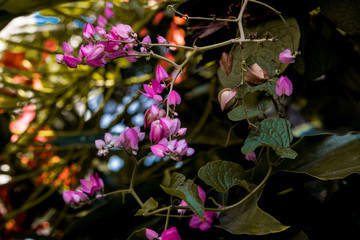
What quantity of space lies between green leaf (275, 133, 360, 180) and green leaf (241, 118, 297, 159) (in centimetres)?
4

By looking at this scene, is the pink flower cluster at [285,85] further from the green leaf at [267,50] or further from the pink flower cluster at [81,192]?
the pink flower cluster at [81,192]

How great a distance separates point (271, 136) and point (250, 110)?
2cm

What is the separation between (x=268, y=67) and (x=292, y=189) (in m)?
0.11

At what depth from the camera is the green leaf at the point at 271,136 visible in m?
0.21

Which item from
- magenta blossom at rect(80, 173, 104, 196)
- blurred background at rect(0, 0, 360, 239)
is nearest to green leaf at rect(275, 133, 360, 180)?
blurred background at rect(0, 0, 360, 239)

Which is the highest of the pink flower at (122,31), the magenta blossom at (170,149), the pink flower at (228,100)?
the pink flower at (122,31)

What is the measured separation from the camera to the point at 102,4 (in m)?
0.56

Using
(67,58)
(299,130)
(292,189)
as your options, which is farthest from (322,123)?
(67,58)

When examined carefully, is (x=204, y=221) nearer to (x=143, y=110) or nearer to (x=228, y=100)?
(x=228, y=100)

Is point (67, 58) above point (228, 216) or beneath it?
above

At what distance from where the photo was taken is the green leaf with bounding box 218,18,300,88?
0.78 ft

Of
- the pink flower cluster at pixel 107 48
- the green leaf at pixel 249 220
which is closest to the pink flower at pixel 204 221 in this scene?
the green leaf at pixel 249 220

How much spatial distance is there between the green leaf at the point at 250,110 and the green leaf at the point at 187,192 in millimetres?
48

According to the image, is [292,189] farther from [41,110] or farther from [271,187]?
[41,110]
